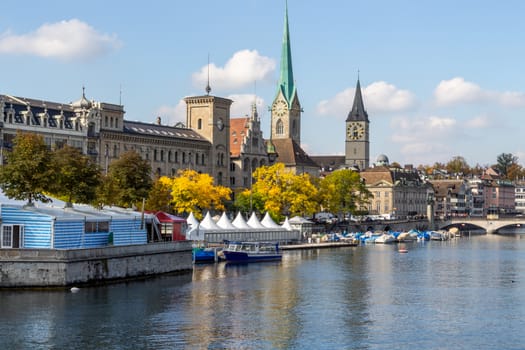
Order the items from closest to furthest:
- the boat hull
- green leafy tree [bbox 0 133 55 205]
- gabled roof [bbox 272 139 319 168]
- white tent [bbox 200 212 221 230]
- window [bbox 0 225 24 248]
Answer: window [bbox 0 225 24 248] → green leafy tree [bbox 0 133 55 205] → the boat hull → white tent [bbox 200 212 221 230] → gabled roof [bbox 272 139 319 168]

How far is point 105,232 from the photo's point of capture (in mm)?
68688

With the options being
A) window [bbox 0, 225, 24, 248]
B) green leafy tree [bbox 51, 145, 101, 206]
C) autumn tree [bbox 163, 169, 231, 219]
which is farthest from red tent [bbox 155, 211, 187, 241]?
autumn tree [bbox 163, 169, 231, 219]

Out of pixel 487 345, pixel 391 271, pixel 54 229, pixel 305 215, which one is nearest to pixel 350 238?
pixel 305 215

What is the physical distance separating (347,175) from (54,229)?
103352 millimetres

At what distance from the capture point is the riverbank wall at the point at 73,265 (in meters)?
59.3

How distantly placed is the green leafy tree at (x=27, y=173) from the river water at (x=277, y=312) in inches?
336

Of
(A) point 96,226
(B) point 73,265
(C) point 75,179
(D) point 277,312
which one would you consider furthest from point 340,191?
(D) point 277,312

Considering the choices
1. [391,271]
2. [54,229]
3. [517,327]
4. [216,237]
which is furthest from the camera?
[216,237]

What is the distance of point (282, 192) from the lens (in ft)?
454

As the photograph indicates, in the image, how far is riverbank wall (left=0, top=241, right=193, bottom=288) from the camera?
5931 cm

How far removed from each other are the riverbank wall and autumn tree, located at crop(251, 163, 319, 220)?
217 feet

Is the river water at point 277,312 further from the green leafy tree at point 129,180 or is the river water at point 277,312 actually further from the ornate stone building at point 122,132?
the ornate stone building at point 122,132

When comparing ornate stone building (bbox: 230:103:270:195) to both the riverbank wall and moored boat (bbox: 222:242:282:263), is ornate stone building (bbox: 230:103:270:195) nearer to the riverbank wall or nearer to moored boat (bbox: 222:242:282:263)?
moored boat (bbox: 222:242:282:263)

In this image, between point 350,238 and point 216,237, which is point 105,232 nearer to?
point 216,237
